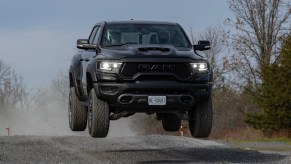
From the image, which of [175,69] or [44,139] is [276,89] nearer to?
[44,139]

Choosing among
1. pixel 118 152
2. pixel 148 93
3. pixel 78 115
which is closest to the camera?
pixel 148 93

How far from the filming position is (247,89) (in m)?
46.8

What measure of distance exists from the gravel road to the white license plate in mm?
7128

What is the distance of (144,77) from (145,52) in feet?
1.38

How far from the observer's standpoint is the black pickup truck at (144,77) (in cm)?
1033

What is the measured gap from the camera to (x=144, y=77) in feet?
33.9

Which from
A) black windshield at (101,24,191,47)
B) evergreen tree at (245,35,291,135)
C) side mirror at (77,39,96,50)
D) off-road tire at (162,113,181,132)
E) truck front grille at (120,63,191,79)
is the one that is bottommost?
evergreen tree at (245,35,291,135)

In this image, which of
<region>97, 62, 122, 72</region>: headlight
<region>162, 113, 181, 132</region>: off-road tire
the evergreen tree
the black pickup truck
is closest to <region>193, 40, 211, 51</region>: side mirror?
the black pickup truck

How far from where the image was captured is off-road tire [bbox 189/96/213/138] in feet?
36.2

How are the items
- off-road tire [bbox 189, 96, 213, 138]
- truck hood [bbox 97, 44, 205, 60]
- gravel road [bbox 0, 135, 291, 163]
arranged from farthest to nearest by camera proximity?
gravel road [bbox 0, 135, 291, 163]
off-road tire [bbox 189, 96, 213, 138]
truck hood [bbox 97, 44, 205, 60]

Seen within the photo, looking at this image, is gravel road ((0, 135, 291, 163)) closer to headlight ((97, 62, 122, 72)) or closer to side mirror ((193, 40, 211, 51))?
side mirror ((193, 40, 211, 51))

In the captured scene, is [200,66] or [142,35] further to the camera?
[142,35]

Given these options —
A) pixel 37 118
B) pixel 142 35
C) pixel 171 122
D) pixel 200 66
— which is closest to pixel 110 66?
pixel 142 35

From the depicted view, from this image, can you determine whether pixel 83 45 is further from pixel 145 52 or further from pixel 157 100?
pixel 157 100
